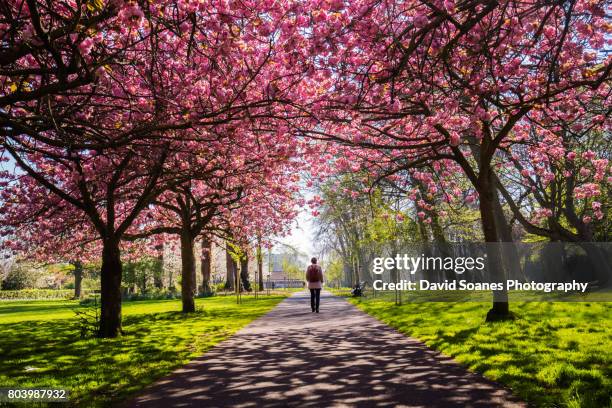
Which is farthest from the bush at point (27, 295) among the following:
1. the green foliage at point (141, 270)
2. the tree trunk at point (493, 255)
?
the tree trunk at point (493, 255)

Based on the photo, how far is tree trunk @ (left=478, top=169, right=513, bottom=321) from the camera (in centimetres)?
1080

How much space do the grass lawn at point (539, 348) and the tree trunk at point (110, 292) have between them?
21.3 feet

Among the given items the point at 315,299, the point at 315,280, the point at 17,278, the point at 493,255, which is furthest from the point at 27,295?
the point at 493,255

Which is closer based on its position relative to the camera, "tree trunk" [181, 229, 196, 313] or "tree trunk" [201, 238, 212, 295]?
"tree trunk" [181, 229, 196, 313]

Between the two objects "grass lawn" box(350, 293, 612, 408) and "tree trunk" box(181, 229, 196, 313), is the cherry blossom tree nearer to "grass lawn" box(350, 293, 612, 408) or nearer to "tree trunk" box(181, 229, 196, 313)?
"grass lawn" box(350, 293, 612, 408)

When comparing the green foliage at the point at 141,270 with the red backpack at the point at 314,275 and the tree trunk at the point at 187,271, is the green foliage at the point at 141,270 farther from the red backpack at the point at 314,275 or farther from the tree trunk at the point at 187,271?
the red backpack at the point at 314,275

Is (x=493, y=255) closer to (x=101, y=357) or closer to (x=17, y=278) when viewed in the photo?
(x=101, y=357)

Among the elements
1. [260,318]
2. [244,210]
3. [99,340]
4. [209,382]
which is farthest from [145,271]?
[209,382]

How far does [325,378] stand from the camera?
18.9ft

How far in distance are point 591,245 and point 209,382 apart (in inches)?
776

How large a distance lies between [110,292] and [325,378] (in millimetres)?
6887

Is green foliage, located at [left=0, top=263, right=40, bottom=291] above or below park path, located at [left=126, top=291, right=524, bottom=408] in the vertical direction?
above

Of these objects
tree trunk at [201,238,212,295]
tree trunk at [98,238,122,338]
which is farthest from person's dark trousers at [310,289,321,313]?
tree trunk at [201,238,212,295]

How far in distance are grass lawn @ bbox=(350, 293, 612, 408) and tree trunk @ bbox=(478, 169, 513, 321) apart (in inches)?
16.9
